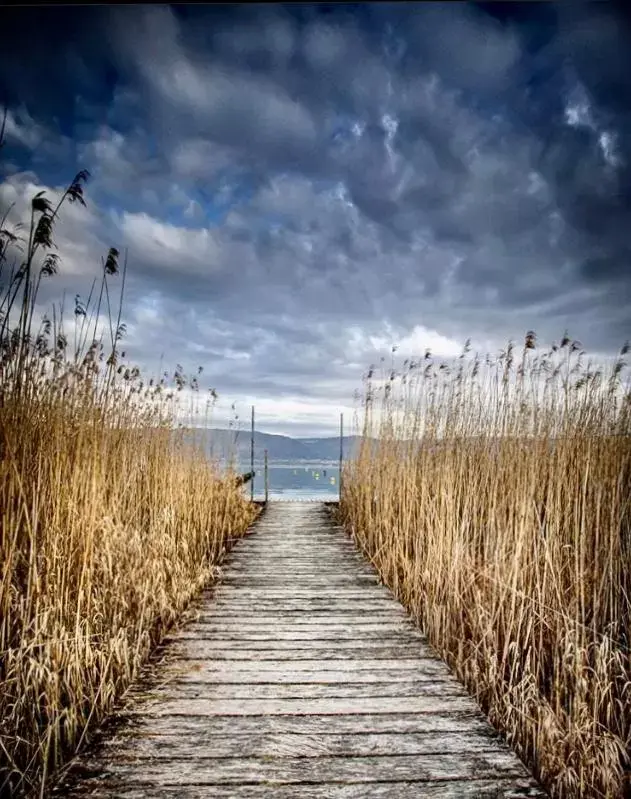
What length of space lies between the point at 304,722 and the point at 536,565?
1093 mm

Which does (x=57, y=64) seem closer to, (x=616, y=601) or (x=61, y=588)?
(x=61, y=588)

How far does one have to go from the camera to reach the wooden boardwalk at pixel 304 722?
1265mm

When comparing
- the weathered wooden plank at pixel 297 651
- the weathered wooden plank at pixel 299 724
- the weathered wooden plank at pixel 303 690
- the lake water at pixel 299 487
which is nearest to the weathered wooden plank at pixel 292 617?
the weathered wooden plank at pixel 297 651

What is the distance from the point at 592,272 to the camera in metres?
2.11

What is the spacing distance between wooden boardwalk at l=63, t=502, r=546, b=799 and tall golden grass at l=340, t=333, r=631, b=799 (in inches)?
7.3

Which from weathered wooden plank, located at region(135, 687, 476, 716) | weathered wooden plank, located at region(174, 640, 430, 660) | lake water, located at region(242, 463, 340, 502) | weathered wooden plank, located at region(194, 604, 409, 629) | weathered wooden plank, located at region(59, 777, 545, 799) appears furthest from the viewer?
lake water, located at region(242, 463, 340, 502)

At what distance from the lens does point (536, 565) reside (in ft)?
6.63

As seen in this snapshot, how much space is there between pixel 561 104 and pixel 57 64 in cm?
196

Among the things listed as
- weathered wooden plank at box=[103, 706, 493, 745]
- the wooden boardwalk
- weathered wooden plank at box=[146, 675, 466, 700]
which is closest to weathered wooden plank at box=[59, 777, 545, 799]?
the wooden boardwalk

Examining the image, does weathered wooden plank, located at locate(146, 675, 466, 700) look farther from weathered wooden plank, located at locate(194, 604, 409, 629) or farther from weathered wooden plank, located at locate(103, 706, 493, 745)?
weathered wooden plank, located at locate(194, 604, 409, 629)

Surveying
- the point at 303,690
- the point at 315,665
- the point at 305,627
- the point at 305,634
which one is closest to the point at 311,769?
the point at 303,690

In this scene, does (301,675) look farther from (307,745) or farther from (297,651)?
(307,745)

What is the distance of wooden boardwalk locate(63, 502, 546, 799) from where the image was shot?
1265mm

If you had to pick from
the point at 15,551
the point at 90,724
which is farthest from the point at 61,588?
the point at 90,724
